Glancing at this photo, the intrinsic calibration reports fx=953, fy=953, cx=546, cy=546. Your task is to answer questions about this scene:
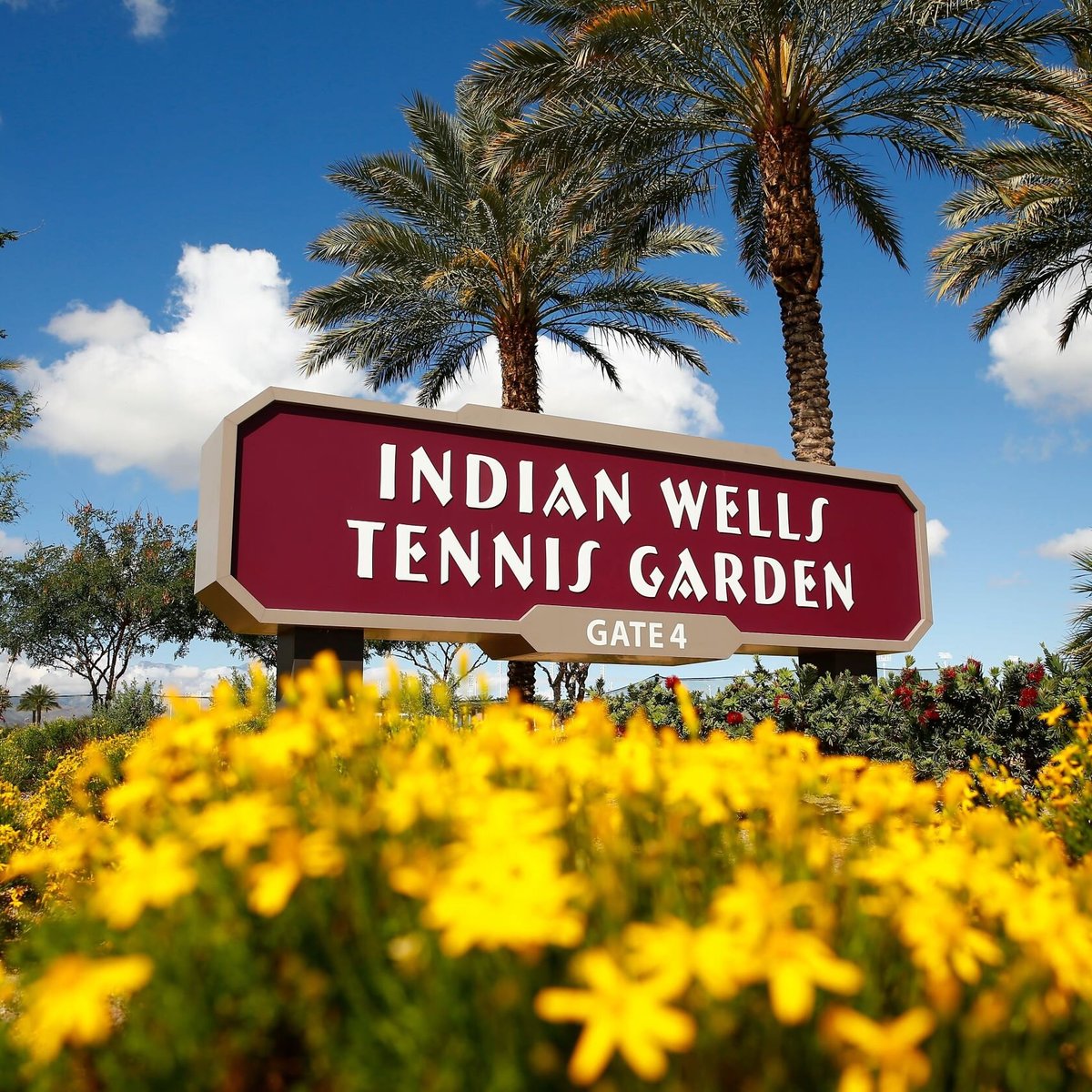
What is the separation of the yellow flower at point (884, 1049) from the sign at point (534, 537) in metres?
5.44

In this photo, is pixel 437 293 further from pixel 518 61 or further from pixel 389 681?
pixel 389 681

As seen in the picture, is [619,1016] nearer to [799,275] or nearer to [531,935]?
[531,935]

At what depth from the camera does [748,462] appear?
8.46 meters

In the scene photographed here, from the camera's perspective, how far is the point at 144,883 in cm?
139

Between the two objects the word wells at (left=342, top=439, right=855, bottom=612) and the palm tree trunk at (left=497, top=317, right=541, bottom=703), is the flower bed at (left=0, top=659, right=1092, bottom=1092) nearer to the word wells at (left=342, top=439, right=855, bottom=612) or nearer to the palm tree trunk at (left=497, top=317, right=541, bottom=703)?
the word wells at (left=342, top=439, right=855, bottom=612)

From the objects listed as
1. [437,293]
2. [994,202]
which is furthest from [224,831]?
[994,202]

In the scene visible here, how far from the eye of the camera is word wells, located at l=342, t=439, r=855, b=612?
6812mm

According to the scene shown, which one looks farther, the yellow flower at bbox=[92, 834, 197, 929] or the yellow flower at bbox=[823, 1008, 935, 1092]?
the yellow flower at bbox=[92, 834, 197, 929]

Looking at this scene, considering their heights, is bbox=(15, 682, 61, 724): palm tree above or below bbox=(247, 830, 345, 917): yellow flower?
above

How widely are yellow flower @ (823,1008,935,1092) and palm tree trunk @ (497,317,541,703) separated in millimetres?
12916

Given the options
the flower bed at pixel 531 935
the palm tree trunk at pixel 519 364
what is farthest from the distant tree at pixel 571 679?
the flower bed at pixel 531 935

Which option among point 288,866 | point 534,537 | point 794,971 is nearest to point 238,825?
point 288,866

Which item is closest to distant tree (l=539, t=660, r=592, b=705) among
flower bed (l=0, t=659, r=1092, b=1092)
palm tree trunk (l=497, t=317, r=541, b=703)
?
palm tree trunk (l=497, t=317, r=541, b=703)

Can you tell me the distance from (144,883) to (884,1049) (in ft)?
3.36
